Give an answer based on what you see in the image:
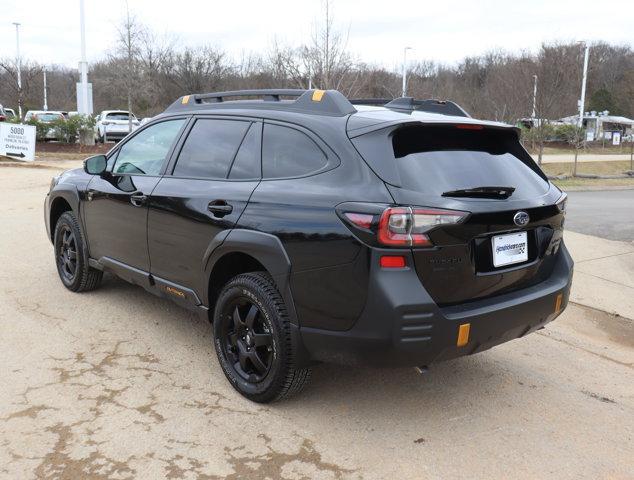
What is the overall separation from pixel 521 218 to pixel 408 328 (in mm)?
914

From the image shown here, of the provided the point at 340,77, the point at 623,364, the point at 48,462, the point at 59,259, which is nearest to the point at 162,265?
the point at 48,462

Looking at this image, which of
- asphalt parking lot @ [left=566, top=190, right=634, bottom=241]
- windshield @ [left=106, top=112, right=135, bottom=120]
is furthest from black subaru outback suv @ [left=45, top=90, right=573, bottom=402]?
windshield @ [left=106, top=112, right=135, bottom=120]

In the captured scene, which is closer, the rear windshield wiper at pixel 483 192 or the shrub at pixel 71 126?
the rear windshield wiper at pixel 483 192

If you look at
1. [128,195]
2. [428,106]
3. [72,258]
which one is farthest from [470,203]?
[72,258]

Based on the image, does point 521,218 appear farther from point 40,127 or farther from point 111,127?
point 111,127

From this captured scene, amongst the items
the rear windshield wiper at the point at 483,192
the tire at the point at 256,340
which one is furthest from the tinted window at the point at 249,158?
the rear windshield wiper at the point at 483,192

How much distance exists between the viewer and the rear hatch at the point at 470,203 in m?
2.99

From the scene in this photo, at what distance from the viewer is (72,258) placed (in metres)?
5.64

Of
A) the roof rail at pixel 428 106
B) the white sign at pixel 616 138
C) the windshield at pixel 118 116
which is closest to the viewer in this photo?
the roof rail at pixel 428 106

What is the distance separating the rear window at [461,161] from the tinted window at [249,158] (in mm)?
920

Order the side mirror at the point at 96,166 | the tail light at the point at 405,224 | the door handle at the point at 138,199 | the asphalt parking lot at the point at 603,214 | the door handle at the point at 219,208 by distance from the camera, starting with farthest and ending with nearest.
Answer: the asphalt parking lot at the point at 603,214 → the side mirror at the point at 96,166 → the door handle at the point at 138,199 → the door handle at the point at 219,208 → the tail light at the point at 405,224

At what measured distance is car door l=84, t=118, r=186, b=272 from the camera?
176 inches

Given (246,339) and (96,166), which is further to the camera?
(96,166)

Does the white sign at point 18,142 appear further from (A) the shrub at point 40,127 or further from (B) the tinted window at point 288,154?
(B) the tinted window at point 288,154
